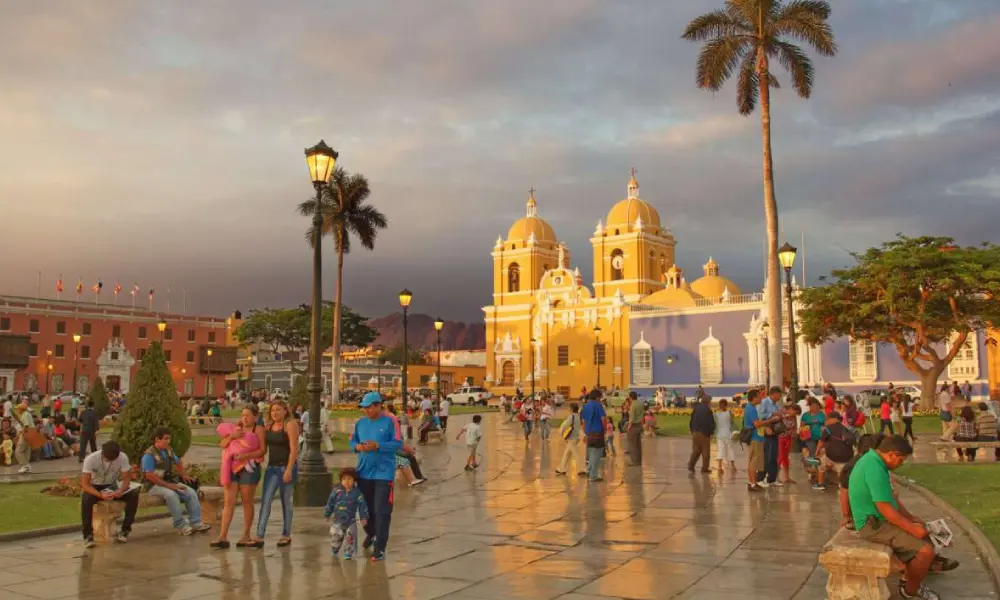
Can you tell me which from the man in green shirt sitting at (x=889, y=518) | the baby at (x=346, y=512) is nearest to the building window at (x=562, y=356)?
the baby at (x=346, y=512)

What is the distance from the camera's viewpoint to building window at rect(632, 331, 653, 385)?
5988 centimetres

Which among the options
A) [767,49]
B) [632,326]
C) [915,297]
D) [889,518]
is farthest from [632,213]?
[889,518]

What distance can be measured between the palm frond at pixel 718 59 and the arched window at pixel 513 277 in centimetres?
4971

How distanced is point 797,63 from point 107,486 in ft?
68.0

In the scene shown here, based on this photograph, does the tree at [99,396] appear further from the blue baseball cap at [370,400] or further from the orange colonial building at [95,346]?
the orange colonial building at [95,346]

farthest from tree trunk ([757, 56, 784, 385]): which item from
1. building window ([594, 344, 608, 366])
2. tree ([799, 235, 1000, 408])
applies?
building window ([594, 344, 608, 366])

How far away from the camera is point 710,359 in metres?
56.2

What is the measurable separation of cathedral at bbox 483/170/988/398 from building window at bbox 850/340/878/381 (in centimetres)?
6

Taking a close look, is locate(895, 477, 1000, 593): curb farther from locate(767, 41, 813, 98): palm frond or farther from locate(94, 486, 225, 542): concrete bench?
locate(767, 41, 813, 98): palm frond

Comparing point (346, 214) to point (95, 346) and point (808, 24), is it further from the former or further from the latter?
point (95, 346)

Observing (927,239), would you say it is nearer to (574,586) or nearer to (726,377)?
(726,377)

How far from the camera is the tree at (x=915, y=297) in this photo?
30.0 meters

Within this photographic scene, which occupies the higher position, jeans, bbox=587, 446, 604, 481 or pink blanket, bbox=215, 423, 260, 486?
pink blanket, bbox=215, 423, 260, 486

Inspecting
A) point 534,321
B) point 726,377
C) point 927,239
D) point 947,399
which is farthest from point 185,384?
point 947,399
